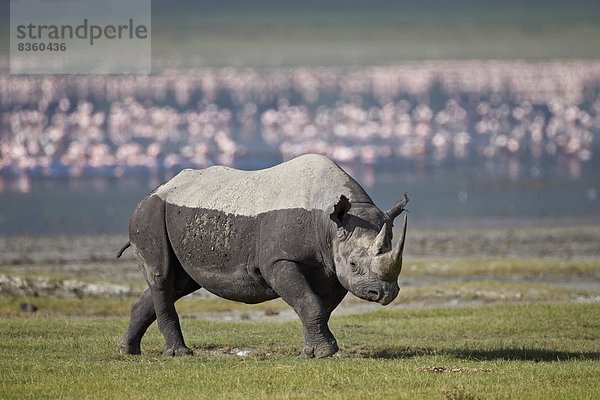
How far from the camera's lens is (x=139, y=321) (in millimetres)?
20812

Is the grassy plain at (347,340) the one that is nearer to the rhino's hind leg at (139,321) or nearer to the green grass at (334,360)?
the green grass at (334,360)

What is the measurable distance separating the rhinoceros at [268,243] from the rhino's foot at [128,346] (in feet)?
0.04

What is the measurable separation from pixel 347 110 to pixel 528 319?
83.7 m

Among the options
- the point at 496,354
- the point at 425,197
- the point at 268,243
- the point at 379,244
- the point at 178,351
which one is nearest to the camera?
the point at 379,244

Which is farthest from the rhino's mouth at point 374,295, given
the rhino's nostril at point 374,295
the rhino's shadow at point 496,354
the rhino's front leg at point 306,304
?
the rhino's shadow at point 496,354

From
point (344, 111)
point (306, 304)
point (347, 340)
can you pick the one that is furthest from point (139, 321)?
point (344, 111)

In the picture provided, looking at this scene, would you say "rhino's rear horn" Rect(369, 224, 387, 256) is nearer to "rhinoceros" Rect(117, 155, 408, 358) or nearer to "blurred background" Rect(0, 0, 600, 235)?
"rhinoceros" Rect(117, 155, 408, 358)

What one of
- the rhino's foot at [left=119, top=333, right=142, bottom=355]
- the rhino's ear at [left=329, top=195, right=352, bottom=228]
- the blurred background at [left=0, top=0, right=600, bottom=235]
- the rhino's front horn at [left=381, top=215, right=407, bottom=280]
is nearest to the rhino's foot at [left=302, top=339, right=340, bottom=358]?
the rhino's front horn at [left=381, top=215, right=407, bottom=280]

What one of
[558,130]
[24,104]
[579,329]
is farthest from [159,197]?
[24,104]

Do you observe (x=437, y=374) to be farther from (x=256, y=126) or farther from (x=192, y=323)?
(x=256, y=126)

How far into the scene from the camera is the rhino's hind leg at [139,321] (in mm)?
20734

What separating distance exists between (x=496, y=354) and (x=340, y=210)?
3109mm

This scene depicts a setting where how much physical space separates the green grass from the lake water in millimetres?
28740
